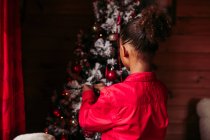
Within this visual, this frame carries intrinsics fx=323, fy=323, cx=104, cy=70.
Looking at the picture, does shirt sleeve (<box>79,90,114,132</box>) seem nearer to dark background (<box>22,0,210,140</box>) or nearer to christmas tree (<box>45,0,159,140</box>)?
christmas tree (<box>45,0,159,140</box>)

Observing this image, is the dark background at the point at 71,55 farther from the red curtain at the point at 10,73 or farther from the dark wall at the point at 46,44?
the red curtain at the point at 10,73

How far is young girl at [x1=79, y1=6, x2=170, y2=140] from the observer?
149cm

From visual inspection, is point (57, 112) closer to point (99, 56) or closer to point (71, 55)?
point (99, 56)

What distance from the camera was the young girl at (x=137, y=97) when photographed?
4.87 feet

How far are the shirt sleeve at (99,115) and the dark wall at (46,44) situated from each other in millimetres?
1091

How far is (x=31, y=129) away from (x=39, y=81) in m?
0.41

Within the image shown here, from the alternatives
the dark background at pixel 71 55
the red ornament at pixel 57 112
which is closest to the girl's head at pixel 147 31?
the red ornament at pixel 57 112

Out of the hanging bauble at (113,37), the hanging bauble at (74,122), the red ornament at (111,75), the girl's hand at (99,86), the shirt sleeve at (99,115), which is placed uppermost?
the hanging bauble at (113,37)

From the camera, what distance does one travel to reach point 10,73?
1.82 meters

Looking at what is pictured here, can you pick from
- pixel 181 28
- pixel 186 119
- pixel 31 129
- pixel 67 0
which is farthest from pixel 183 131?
pixel 67 0

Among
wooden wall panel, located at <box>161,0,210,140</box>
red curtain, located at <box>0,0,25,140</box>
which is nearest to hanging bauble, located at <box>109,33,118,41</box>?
red curtain, located at <box>0,0,25,140</box>

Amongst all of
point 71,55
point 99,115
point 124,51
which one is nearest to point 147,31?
point 124,51

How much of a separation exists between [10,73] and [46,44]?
86 cm

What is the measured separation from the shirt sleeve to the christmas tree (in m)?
0.34
